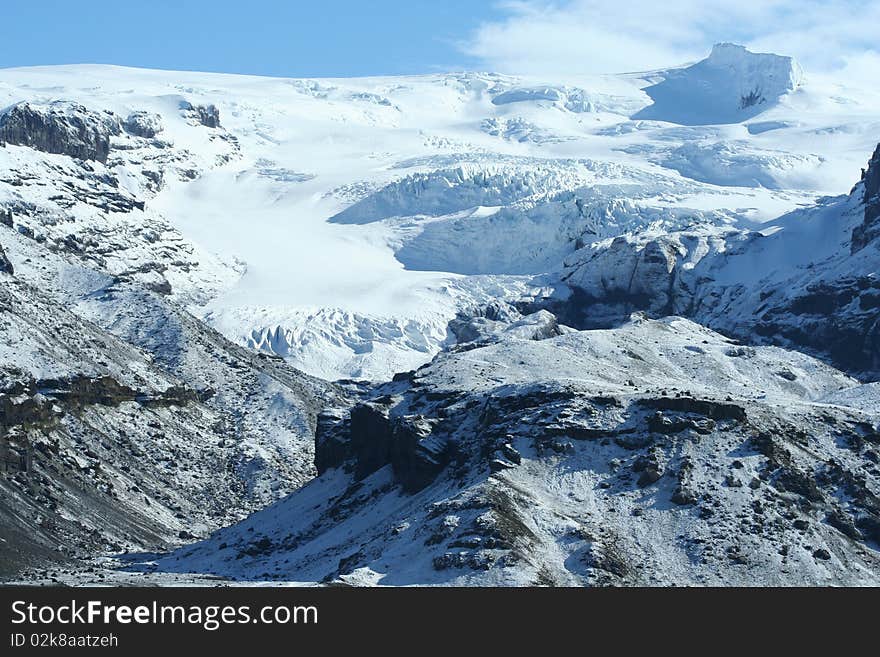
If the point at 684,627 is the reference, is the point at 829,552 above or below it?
above

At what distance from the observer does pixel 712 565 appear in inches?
7598

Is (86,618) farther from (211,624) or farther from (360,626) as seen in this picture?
(360,626)

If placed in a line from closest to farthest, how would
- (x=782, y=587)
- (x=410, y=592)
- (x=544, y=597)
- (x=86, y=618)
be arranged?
(x=86, y=618) → (x=544, y=597) → (x=410, y=592) → (x=782, y=587)

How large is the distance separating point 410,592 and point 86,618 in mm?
34020

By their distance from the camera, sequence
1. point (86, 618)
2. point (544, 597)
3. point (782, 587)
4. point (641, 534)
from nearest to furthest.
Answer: point (86, 618) → point (544, 597) → point (782, 587) → point (641, 534)

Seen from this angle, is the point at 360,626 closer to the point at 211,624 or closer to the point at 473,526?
the point at 211,624

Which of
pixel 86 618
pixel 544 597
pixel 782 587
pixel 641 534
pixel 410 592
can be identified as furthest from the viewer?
pixel 641 534

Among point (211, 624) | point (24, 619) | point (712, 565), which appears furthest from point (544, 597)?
point (712, 565)

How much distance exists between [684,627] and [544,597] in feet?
42.3

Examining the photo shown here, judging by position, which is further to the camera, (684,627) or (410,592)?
(410,592)

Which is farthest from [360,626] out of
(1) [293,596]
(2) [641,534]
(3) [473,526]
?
(2) [641,534]

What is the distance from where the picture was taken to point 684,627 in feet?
446

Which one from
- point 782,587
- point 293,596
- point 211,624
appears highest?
point 782,587

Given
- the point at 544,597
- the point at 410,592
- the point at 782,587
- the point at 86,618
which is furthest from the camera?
the point at 782,587
